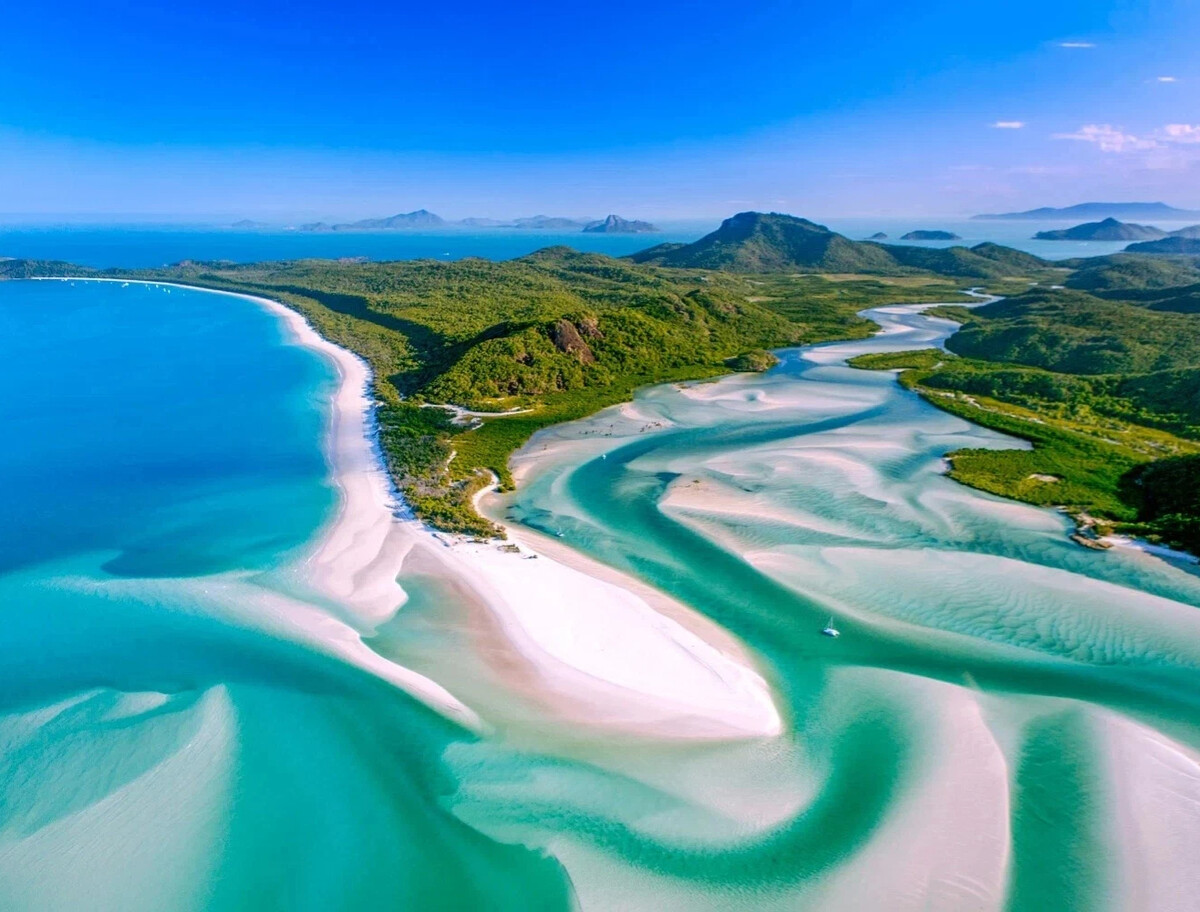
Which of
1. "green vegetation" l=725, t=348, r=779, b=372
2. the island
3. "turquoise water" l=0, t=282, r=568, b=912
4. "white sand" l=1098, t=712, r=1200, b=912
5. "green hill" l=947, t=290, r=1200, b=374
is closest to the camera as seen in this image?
"white sand" l=1098, t=712, r=1200, b=912

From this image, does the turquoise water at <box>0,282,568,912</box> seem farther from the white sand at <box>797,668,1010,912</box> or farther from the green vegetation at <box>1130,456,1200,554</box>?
the green vegetation at <box>1130,456,1200,554</box>

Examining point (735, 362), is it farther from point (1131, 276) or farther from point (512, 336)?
point (1131, 276)

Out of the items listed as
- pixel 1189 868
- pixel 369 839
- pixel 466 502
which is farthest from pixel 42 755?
pixel 1189 868

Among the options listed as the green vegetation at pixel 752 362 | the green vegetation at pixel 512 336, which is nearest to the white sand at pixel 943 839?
the green vegetation at pixel 512 336

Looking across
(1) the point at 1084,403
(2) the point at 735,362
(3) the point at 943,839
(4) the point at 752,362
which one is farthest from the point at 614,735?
(2) the point at 735,362

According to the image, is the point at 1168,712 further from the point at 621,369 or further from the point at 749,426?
the point at 621,369

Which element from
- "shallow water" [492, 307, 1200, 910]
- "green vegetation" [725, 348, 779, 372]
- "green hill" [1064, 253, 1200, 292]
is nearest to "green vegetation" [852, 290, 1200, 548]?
"shallow water" [492, 307, 1200, 910]
